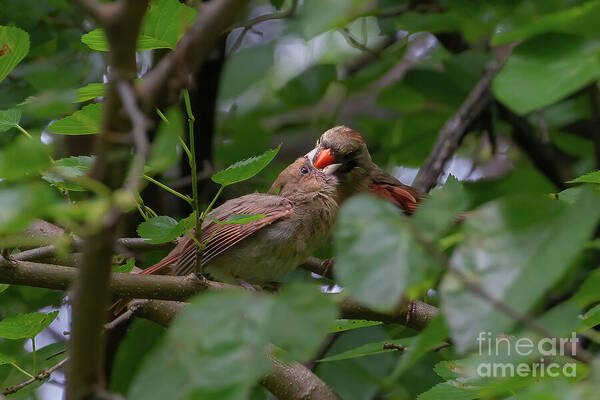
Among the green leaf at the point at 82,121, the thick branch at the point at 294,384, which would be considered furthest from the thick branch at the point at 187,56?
the thick branch at the point at 294,384

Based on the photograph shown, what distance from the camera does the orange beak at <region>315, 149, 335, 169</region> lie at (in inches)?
162

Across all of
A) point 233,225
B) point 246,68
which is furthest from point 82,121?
point 246,68

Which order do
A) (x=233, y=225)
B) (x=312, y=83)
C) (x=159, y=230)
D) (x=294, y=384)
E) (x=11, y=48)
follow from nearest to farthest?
(x=159, y=230), (x=11, y=48), (x=294, y=384), (x=233, y=225), (x=312, y=83)

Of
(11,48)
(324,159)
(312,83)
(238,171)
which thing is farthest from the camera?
(312,83)

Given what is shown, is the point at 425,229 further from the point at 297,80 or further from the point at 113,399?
the point at 297,80

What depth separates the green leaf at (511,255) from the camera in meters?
1.08

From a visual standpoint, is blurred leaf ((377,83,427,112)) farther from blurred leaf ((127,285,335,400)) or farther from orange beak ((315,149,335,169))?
blurred leaf ((127,285,335,400))

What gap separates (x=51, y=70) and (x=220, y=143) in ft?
5.70

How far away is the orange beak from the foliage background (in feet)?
A: 1.18

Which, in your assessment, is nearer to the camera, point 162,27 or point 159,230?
point 162,27

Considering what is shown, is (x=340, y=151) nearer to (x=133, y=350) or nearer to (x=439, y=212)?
(x=133, y=350)

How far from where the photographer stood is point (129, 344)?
11.8 ft

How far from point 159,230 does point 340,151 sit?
2183 mm

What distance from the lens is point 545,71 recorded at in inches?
51.3
